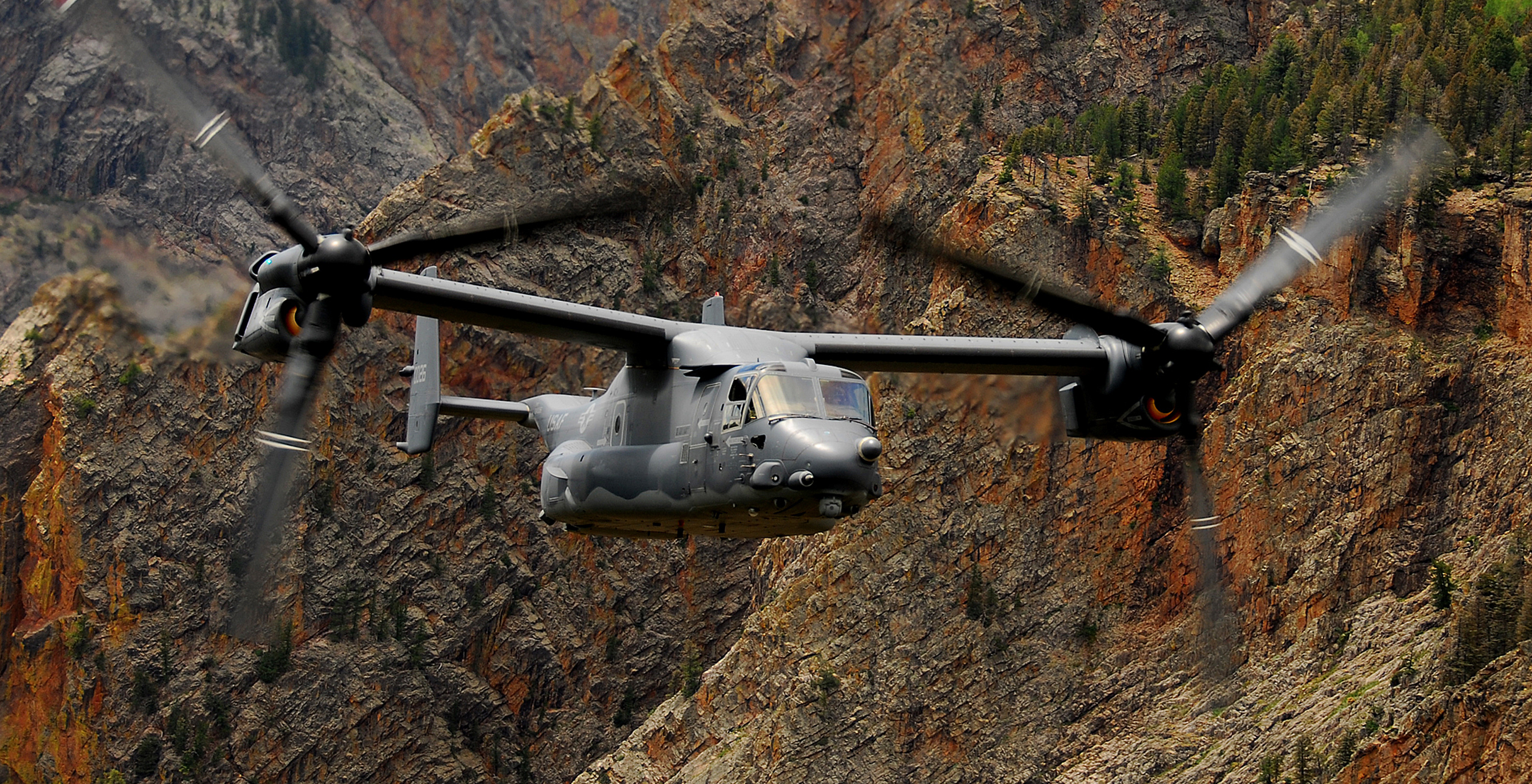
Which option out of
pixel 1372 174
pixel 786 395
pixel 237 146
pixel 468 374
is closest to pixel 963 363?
pixel 786 395

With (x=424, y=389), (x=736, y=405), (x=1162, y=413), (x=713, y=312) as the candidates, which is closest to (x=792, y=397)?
(x=736, y=405)

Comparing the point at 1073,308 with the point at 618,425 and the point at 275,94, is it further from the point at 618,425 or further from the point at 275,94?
the point at 275,94

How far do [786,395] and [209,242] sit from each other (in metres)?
103

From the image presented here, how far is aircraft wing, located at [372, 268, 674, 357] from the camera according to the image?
33.2 meters

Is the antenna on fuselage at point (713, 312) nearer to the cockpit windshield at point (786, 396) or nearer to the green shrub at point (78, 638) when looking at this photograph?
the cockpit windshield at point (786, 396)

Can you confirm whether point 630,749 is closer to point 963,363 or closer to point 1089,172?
point 1089,172

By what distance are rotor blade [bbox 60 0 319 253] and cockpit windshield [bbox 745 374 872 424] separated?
9055mm

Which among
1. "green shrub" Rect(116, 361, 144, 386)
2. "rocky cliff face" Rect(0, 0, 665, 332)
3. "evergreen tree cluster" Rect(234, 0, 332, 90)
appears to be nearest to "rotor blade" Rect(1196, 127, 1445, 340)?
"green shrub" Rect(116, 361, 144, 386)

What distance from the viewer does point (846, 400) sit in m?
33.4

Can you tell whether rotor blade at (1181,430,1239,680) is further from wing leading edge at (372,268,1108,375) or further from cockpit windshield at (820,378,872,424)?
cockpit windshield at (820,378,872,424)

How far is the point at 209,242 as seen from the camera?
413 ft

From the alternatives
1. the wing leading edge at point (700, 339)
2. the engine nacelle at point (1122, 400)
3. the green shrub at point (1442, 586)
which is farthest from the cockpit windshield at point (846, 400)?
the green shrub at point (1442, 586)

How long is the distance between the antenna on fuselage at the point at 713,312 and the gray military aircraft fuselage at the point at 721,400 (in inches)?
2.3

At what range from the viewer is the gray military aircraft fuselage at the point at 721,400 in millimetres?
31828
